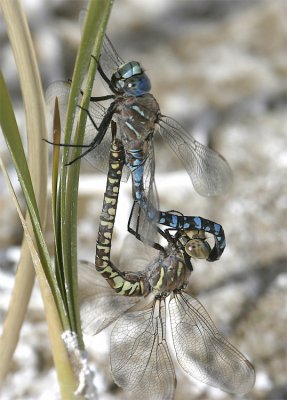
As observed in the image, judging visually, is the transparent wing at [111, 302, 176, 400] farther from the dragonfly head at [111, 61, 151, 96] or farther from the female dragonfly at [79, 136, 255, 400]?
the dragonfly head at [111, 61, 151, 96]

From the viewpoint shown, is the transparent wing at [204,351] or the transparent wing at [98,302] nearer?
the transparent wing at [204,351]

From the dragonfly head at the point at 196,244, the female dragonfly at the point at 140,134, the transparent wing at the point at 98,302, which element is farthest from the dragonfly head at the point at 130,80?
the transparent wing at the point at 98,302

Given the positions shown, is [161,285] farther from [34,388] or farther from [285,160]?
[285,160]

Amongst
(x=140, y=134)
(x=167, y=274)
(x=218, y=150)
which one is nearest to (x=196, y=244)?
(x=167, y=274)

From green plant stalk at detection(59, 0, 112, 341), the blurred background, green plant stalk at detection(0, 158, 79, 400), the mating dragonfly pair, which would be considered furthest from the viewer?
the blurred background

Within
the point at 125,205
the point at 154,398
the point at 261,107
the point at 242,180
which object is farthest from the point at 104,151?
the point at 261,107

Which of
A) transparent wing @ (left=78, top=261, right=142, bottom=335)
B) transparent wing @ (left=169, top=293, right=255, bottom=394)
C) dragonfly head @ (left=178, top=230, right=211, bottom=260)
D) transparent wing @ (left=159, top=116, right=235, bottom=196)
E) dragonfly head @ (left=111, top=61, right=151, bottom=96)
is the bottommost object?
transparent wing @ (left=169, top=293, right=255, bottom=394)

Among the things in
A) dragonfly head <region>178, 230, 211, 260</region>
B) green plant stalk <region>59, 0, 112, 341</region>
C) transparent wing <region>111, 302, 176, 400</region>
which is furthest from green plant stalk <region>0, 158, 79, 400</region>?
dragonfly head <region>178, 230, 211, 260</region>

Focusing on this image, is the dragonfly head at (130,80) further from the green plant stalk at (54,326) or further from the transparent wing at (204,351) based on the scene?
the transparent wing at (204,351)
